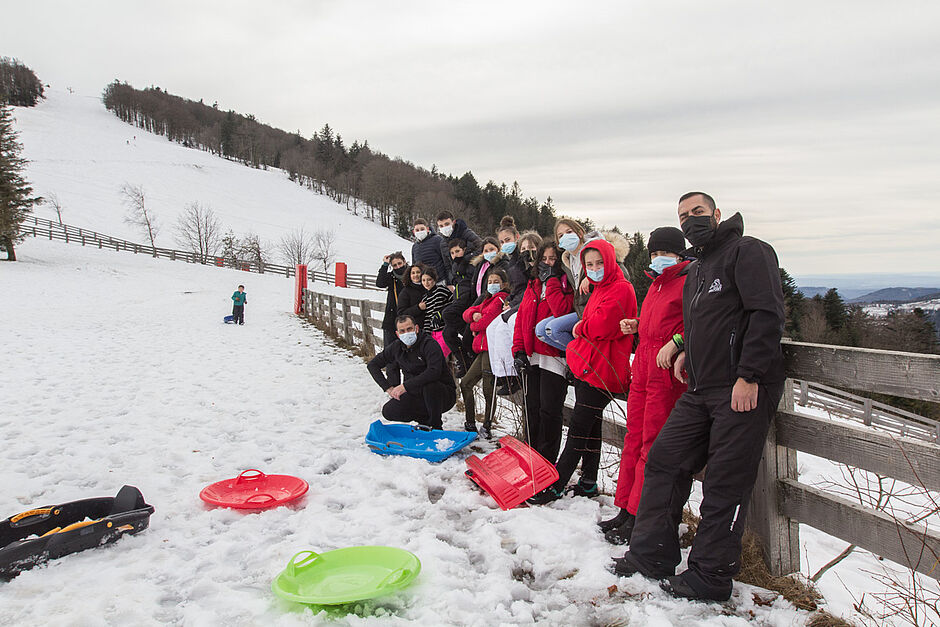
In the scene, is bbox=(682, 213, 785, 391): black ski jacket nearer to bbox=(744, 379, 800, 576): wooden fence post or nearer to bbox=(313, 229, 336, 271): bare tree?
bbox=(744, 379, 800, 576): wooden fence post

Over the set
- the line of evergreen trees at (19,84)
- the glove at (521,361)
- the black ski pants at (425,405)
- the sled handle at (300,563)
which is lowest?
the sled handle at (300,563)

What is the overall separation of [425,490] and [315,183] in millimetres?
90260

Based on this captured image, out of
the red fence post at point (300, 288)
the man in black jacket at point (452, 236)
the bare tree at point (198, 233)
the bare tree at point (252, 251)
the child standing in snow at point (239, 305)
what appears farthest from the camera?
the bare tree at point (198, 233)

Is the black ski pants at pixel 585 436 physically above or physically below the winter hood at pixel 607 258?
below

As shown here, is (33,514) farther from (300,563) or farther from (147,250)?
(147,250)

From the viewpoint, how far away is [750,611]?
2.35m

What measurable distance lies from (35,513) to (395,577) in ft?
6.65

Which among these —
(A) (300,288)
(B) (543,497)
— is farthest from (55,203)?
(B) (543,497)

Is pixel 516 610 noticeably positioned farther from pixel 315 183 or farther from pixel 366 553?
pixel 315 183

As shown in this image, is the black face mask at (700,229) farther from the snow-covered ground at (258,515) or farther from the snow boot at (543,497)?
the snow boot at (543,497)

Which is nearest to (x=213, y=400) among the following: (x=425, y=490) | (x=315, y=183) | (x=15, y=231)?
(x=425, y=490)

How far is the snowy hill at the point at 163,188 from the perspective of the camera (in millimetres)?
49969

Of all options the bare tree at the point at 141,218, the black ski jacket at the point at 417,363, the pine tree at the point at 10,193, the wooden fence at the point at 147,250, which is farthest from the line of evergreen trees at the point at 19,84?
the black ski jacket at the point at 417,363

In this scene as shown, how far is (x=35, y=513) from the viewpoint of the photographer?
2879mm
